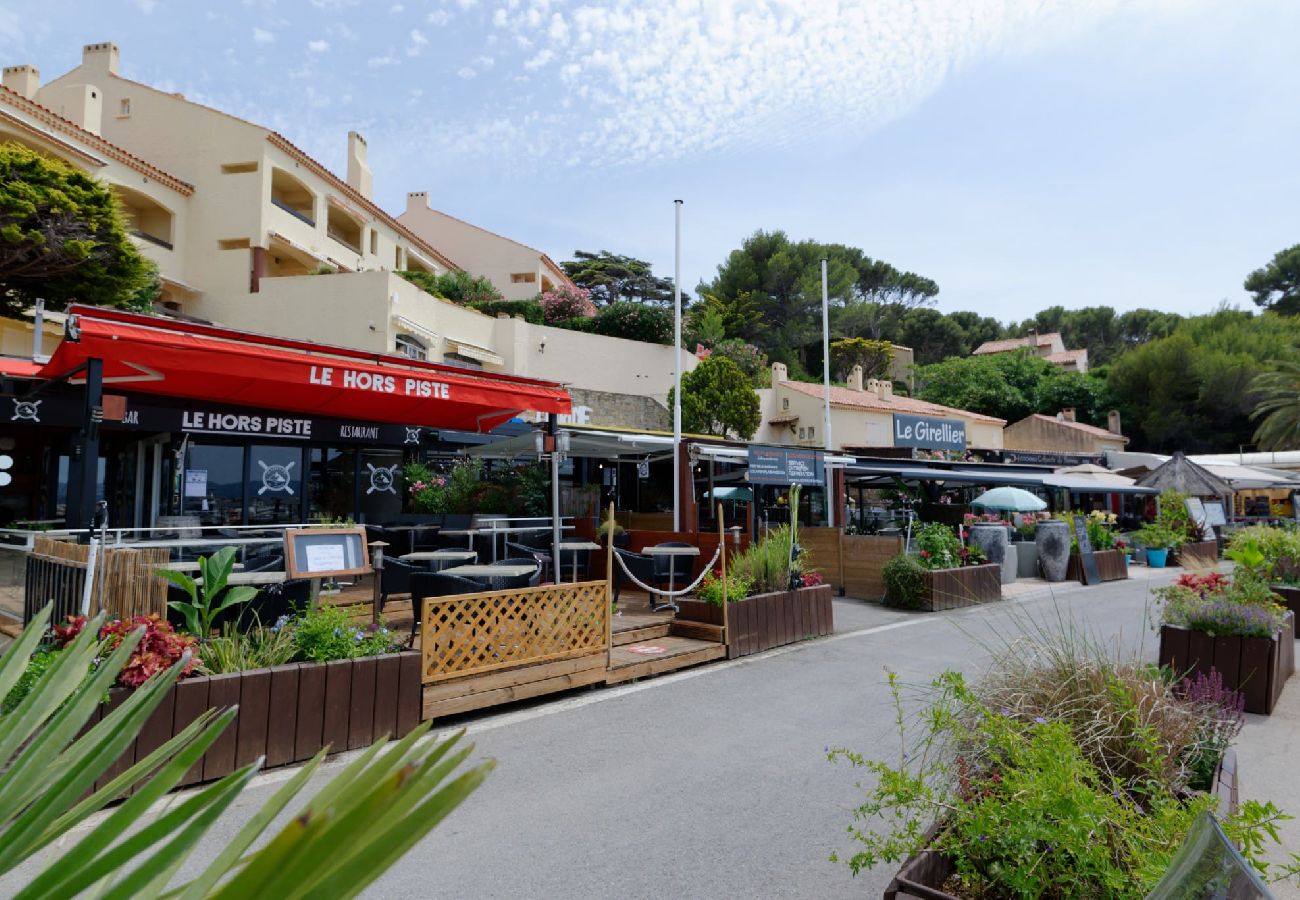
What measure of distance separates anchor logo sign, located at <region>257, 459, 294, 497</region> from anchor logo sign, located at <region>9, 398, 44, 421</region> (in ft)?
9.41

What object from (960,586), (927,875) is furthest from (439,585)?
(960,586)

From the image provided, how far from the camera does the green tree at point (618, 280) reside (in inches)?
1859

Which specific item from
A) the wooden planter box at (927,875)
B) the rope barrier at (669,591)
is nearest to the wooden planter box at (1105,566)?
the rope barrier at (669,591)

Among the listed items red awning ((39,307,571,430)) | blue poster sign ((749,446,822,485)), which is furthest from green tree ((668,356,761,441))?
red awning ((39,307,571,430))

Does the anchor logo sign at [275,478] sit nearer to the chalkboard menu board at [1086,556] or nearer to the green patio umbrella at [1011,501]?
the green patio umbrella at [1011,501]

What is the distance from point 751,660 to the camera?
28.3 feet

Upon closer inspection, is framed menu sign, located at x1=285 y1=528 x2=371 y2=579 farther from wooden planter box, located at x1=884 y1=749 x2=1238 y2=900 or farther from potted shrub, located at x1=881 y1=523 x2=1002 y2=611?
potted shrub, located at x1=881 y1=523 x2=1002 y2=611

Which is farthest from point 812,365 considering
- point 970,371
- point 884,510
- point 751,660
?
point 751,660

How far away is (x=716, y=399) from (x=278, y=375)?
739 inches

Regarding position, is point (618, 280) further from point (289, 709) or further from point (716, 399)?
point (289, 709)

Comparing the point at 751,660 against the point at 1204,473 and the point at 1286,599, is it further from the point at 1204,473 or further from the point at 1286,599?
the point at 1204,473

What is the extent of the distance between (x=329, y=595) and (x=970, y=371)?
4772cm

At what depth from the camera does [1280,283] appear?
58.6 m

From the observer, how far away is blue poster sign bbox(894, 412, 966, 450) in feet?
57.8
